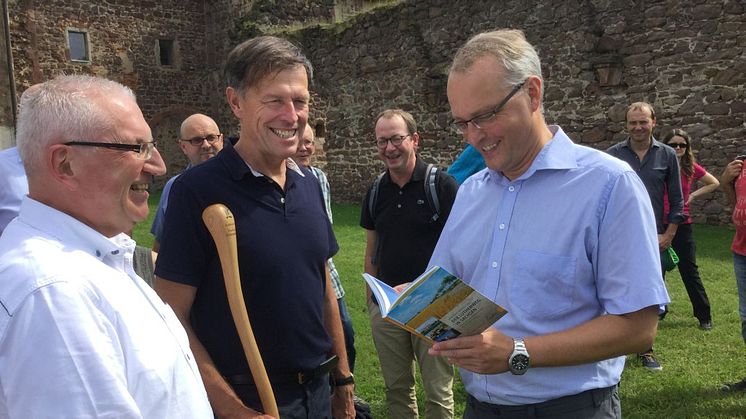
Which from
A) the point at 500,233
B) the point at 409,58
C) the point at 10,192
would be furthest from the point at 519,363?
the point at 409,58

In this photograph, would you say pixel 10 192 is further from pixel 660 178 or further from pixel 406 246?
pixel 660 178

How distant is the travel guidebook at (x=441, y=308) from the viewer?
1.72m

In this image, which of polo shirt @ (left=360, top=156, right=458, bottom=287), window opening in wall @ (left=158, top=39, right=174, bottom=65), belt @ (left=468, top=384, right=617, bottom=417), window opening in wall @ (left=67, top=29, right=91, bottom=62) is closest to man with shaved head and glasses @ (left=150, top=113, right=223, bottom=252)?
polo shirt @ (left=360, top=156, right=458, bottom=287)

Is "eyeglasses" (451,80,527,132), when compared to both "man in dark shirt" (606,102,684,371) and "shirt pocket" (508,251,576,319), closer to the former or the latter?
"shirt pocket" (508,251,576,319)

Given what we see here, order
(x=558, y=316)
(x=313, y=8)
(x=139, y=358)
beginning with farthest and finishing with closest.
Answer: (x=313, y=8) → (x=558, y=316) → (x=139, y=358)

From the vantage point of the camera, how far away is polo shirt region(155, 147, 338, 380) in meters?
2.22

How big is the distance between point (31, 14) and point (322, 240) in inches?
737

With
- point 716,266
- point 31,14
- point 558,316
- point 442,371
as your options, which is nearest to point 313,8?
point 31,14

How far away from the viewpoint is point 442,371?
3846mm

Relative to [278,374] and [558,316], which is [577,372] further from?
[278,374]

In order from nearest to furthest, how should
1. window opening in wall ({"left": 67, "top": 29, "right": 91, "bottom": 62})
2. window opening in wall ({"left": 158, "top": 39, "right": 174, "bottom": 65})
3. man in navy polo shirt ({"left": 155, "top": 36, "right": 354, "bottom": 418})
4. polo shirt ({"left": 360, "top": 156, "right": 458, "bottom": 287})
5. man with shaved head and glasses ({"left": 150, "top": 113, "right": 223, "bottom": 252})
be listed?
man in navy polo shirt ({"left": 155, "top": 36, "right": 354, "bottom": 418}), polo shirt ({"left": 360, "top": 156, "right": 458, "bottom": 287}), man with shaved head and glasses ({"left": 150, "top": 113, "right": 223, "bottom": 252}), window opening in wall ({"left": 67, "top": 29, "right": 91, "bottom": 62}), window opening in wall ({"left": 158, "top": 39, "right": 174, "bottom": 65})

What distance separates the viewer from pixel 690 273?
569 cm

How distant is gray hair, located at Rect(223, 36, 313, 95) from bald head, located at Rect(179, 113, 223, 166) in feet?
7.60

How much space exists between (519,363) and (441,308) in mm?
298
